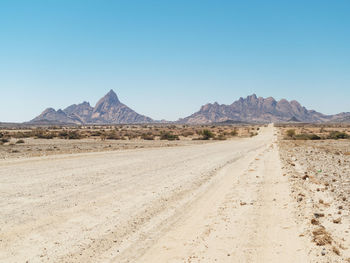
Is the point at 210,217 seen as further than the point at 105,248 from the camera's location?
Yes

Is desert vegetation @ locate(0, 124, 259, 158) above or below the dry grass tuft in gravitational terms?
above

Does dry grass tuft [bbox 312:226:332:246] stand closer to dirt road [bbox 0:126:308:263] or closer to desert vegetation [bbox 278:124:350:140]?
dirt road [bbox 0:126:308:263]

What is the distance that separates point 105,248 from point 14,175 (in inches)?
458

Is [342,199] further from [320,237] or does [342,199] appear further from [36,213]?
[36,213]

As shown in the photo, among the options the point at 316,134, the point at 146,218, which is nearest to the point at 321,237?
the point at 146,218

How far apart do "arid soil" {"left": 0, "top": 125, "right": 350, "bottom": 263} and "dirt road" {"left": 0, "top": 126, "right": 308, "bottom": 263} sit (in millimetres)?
26

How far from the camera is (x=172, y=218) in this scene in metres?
10.0

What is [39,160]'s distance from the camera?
910 inches

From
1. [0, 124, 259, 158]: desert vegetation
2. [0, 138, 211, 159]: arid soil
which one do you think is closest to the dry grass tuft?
[0, 138, 211, 159]: arid soil

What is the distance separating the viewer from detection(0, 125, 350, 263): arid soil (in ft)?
23.9

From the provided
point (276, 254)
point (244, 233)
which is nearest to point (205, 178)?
point (244, 233)

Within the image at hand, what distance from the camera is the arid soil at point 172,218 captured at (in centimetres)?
728

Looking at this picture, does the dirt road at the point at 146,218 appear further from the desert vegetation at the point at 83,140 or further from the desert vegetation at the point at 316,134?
the desert vegetation at the point at 316,134

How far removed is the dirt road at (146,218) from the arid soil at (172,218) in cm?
3
